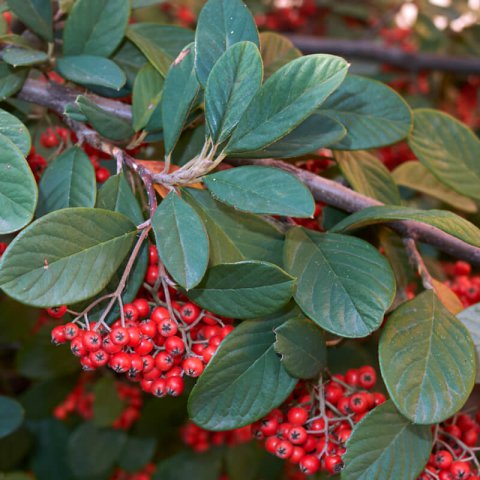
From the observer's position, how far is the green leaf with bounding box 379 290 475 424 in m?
0.84

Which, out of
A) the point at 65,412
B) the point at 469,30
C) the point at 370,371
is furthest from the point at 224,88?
the point at 469,30

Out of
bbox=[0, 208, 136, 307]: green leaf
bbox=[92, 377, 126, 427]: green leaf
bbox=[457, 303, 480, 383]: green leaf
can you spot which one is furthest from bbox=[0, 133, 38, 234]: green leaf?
bbox=[92, 377, 126, 427]: green leaf

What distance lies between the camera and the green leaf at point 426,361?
84 centimetres

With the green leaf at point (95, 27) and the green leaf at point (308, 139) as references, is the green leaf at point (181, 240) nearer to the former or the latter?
the green leaf at point (308, 139)

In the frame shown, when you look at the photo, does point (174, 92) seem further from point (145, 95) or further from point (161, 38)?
point (161, 38)

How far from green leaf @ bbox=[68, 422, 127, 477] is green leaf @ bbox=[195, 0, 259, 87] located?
1.20 meters

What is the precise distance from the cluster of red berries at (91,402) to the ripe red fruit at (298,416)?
0.81 m

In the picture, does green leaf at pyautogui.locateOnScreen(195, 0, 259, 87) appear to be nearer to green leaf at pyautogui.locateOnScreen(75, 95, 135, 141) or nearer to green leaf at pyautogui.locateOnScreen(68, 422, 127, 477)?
green leaf at pyautogui.locateOnScreen(75, 95, 135, 141)

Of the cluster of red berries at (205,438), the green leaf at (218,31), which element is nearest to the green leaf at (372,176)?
the green leaf at (218,31)

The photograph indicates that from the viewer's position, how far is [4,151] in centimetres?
78

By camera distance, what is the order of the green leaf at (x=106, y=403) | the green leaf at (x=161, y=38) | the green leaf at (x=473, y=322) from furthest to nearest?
the green leaf at (x=106, y=403), the green leaf at (x=161, y=38), the green leaf at (x=473, y=322)

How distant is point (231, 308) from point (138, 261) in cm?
15

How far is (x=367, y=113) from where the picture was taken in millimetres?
1083

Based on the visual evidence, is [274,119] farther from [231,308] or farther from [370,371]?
[370,371]
